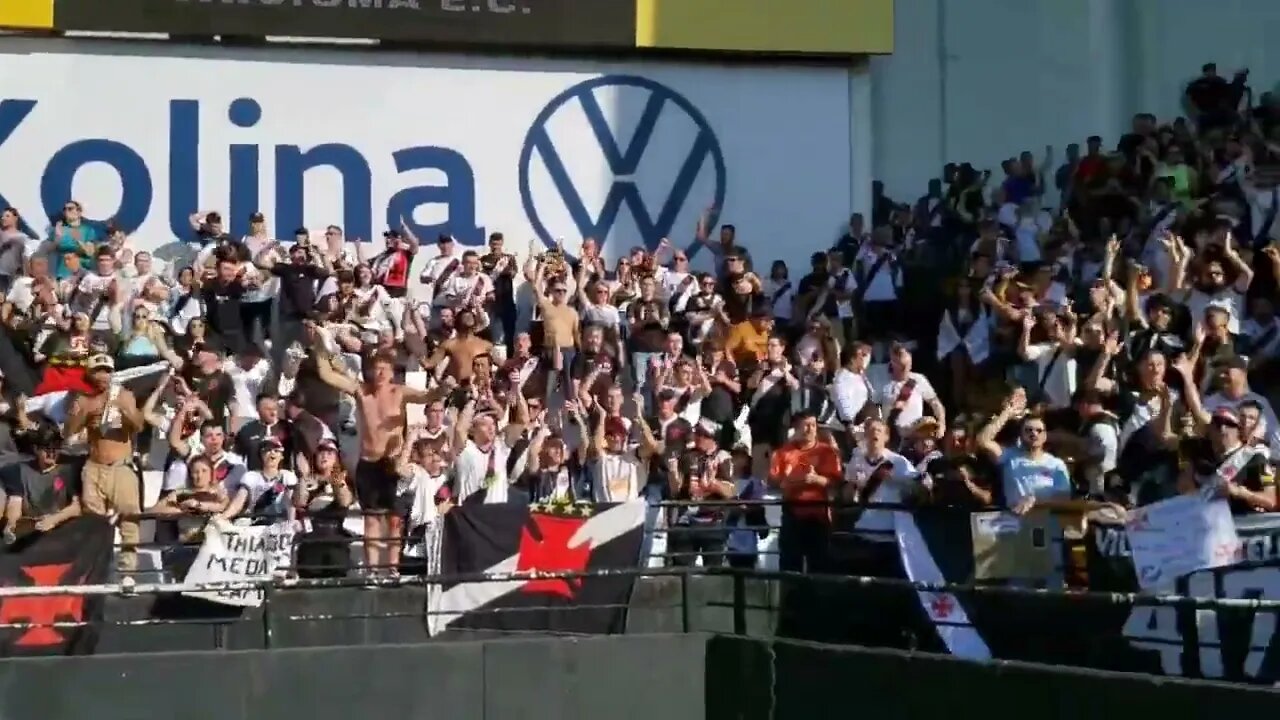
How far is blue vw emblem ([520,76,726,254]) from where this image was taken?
2369 centimetres

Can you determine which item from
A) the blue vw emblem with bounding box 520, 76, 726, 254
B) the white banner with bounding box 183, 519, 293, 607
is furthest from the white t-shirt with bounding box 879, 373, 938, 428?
the blue vw emblem with bounding box 520, 76, 726, 254

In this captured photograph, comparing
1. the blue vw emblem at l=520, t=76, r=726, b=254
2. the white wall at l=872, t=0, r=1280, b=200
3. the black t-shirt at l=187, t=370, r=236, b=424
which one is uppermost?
the white wall at l=872, t=0, r=1280, b=200

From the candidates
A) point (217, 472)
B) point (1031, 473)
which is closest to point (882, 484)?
point (1031, 473)

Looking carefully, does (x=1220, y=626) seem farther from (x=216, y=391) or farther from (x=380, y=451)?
(x=216, y=391)

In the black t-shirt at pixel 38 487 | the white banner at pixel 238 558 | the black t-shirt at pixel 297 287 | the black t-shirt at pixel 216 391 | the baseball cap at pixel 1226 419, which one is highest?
the black t-shirt at pixel 297 287

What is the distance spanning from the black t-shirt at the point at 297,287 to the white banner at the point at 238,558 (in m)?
4.47

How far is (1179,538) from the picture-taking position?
12734 millimetres

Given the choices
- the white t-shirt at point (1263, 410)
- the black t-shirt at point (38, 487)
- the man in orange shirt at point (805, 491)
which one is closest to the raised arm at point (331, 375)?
the black t-shirt at point (38, 487)

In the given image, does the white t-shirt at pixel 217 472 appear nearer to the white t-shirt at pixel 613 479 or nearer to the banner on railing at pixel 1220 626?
the white t-shirt at pixel 613 479

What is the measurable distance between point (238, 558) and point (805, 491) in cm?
403

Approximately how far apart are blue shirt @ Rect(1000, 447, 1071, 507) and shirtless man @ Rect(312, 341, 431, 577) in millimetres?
4348

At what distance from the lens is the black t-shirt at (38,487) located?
1538 centimetres

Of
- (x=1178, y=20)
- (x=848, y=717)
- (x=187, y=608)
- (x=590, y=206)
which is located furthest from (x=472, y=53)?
(x=848, y=717)

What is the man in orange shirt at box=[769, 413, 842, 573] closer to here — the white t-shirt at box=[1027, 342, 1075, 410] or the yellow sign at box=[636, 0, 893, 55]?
the white t-shirt at box=[1027, 342, 1075, 410]
